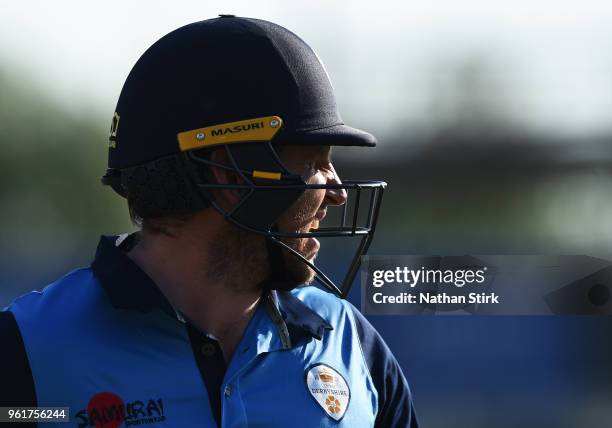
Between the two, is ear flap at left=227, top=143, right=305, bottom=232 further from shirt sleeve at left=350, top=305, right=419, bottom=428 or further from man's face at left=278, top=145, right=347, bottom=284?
shirt sleeve at left=350, top=305, right=419, bottom=428

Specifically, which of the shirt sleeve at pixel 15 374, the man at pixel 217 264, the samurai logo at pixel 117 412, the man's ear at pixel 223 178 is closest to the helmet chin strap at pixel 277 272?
the man at pixel 217 264

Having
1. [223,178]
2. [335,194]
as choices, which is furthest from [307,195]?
[223,178]

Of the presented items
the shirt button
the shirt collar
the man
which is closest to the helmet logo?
the man

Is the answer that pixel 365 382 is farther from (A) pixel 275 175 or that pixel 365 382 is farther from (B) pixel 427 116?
(B) pixel 427 116

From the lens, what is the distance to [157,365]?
1.88 meters

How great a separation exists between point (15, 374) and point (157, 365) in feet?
0.81

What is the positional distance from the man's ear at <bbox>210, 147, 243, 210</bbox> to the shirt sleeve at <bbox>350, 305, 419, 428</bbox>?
1.32 ft

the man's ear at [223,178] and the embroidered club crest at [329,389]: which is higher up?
the man's ear at [223,178]

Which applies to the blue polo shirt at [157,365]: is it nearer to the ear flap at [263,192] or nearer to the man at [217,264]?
the man at [217,264]

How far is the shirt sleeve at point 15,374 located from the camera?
5.80 ft

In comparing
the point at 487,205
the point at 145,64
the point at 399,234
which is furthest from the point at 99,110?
the point at 145,64

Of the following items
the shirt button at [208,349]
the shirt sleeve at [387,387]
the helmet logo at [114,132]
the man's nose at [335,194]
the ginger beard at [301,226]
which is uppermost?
the helmet logo at [114,132]

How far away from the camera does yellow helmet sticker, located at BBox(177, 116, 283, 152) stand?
6.41 feet

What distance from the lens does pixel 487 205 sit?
4301 millimetres
